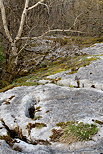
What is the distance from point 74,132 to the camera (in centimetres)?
413

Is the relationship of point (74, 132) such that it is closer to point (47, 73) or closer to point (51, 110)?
point (51, 110)

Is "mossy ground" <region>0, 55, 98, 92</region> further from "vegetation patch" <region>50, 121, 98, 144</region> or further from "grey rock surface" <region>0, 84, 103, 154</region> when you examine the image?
"vegetation patch" <region>50, 121, 98, 144</region>

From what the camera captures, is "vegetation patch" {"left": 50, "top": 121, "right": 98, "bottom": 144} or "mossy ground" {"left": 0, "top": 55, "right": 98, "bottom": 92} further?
"mossy ground" {"left": 0, "top": 55, "right": 98, "bottom": 92}

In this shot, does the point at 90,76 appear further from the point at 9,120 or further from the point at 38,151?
the point at 38,151

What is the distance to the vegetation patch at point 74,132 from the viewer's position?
4027mm

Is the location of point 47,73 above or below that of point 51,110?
above

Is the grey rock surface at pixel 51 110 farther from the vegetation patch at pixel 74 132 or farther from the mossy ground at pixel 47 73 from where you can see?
the mossy ground at pixel 47 73

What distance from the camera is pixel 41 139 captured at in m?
4.28

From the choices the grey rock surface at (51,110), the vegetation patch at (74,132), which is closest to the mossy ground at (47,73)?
the grey rock surface at (51,110)

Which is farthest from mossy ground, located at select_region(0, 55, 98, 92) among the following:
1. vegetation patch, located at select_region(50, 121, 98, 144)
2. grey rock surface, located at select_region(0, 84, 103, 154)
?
vegetation patch, located at select_region(50, 121, 98, 144)

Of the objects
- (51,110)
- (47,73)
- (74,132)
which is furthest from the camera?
(47,73)

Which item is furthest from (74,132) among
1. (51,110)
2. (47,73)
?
(47,73)

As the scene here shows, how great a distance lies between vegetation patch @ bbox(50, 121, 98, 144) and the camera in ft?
13.2

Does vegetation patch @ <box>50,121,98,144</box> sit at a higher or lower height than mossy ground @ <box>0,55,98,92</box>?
lower
